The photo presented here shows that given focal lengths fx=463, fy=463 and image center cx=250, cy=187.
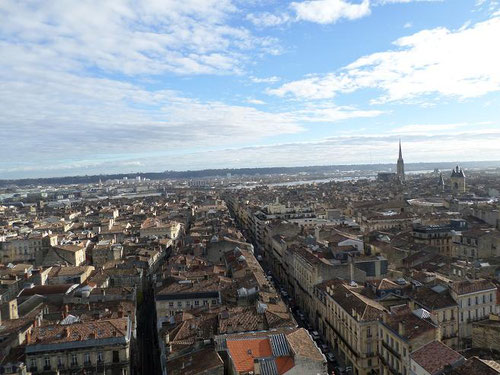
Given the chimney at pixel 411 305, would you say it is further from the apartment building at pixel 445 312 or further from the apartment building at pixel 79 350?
the apartment building at pixel 79 350

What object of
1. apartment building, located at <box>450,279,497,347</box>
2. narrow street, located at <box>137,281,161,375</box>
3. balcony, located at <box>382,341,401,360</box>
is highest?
apartment building, located at <box>450,279,497,347</box>

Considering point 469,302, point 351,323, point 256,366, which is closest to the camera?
point 256,366

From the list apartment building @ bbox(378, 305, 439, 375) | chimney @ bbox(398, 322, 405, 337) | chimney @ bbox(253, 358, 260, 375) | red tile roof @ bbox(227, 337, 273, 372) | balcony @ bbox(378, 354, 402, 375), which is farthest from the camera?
balcony @ bbox(378, 354, 402, 375)

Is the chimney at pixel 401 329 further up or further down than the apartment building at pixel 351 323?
further up

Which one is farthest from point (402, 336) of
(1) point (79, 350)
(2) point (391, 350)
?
(1) point (79, 350)

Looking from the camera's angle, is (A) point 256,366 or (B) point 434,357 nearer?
(A) point 256,366

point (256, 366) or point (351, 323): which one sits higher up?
point (256, 366)

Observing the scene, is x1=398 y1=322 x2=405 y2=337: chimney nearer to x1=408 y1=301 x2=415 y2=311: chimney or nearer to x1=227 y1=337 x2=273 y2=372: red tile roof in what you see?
x1=408 y1=301 x2=415 y2=311: chimney

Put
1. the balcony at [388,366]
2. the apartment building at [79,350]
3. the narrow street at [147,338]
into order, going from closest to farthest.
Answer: the apartment building at [79,350] → the balcony at [388,366] → the narrow street at [147,338]

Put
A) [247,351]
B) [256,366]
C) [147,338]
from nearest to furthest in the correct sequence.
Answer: [256,366]
[247,351]
[147,338]

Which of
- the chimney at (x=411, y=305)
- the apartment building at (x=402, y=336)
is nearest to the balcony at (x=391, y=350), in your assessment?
the apartment building at (x=402, y=336)

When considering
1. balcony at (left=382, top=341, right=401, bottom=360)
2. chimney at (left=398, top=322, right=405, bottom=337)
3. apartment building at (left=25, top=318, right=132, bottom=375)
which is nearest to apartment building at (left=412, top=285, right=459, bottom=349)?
balcony at (left=382, top=341, right=401, bottom=360)

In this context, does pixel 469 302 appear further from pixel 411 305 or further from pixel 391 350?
pixel 391 350
